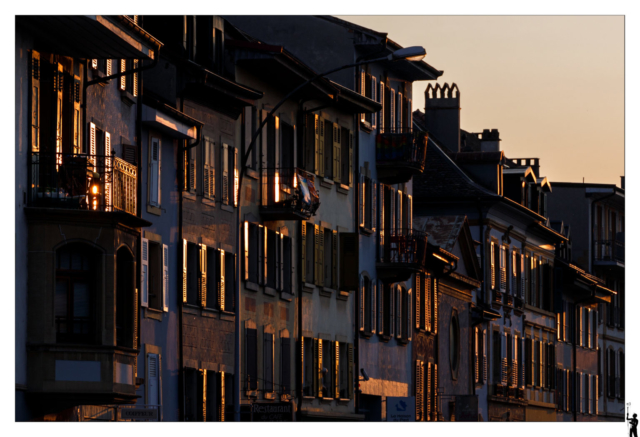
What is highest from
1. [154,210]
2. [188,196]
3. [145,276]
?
[188,196]

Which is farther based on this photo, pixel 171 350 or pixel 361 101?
pixel 361 101

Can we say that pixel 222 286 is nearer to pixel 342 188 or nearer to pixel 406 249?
pixel 342 188

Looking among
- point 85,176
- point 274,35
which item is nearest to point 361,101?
point 274,35

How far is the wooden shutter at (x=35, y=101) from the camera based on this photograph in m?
33.5

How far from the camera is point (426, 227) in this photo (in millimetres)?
66125

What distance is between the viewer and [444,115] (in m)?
74.9

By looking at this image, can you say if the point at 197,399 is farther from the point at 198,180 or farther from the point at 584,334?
the point at 584,334

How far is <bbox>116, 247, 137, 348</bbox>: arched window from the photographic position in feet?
118

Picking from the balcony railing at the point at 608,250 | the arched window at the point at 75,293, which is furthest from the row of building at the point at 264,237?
the balcony railing at the point at 608,250

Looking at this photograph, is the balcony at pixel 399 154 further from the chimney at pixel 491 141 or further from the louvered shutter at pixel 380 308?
the chimney at pixel 491 141

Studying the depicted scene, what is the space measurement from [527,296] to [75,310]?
46.8 m

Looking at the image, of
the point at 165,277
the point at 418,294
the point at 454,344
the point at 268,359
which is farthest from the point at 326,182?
the point at 454,344

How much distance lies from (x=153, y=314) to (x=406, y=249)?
2000cm

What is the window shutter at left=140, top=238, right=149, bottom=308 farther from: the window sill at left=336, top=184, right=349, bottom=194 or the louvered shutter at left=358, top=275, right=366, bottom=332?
the louvered shutter at left=358, top=275, right=366, bottom=332
